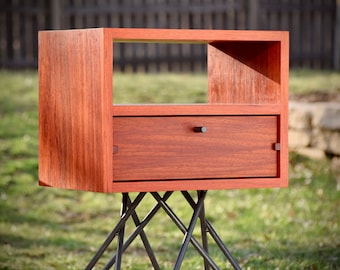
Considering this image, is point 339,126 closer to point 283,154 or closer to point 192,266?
point 192,266

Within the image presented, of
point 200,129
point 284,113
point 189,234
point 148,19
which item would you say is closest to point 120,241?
point 189,234

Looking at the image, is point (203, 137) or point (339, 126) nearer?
point (203, 137)

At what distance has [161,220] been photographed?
24.9ft

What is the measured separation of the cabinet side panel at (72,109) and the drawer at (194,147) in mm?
95

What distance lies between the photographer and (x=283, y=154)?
13.1 feet

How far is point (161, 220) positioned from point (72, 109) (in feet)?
12.8

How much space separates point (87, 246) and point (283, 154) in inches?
122

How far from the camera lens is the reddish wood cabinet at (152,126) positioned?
369 centimetres

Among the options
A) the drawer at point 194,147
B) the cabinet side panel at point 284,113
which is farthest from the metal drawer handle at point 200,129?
the cabinet side panel at point 284,113

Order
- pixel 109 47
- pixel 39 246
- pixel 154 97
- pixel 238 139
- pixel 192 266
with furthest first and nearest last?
pixel 154 97 → pixel 39 246 → pixel 192 266 → pixel 238 139 → pixel 109 47

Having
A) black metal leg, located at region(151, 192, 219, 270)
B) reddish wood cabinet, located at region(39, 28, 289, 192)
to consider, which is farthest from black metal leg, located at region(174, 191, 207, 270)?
reddish wood cabinet, located at region(39, 28, 289, 192)

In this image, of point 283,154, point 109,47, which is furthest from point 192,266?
point 109,47

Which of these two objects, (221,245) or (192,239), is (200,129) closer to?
(192,239)

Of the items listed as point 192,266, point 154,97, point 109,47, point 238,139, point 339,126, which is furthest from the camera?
point 154,97
